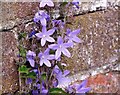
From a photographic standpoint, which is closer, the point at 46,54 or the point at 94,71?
the point at 46,54

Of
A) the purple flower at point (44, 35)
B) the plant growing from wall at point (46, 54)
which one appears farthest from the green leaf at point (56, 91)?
the purple flower at point (44, 35)

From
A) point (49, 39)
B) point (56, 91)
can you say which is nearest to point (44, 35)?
point (49, 39)

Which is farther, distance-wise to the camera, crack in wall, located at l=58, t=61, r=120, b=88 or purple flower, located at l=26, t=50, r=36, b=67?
crack in wall, located at l=58, t=61, r=120, b=88

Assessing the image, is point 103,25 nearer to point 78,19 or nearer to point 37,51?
point 78,19

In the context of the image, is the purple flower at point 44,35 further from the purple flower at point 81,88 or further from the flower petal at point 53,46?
the purple flower at point 81,88

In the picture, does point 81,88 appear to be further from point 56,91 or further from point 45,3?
point 45,3

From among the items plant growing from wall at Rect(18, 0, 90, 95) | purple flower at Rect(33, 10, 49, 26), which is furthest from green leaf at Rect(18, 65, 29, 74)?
purple flower at Rect(33, 10, 49, 26)

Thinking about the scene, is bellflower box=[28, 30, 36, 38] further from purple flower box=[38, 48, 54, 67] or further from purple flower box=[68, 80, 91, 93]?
purple flower box=[68, 80, 91, 93]

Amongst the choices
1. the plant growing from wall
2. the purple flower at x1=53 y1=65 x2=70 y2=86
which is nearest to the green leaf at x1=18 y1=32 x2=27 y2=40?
the plant growing from wall

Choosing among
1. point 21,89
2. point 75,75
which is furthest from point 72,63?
point 21,89

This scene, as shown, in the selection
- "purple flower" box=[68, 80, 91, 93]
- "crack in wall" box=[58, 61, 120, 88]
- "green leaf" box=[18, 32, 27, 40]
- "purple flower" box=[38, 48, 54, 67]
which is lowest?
"purple flower" box=[68, 80, 91, 93]

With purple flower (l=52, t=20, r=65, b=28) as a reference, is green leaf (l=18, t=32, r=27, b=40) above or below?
below

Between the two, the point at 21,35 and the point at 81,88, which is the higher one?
the point at 21,35
